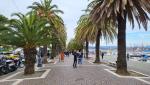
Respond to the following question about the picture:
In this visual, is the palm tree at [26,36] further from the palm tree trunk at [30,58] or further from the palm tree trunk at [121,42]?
the palm tree trunk at [121,42]

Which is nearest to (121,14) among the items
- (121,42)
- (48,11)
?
(121,42)

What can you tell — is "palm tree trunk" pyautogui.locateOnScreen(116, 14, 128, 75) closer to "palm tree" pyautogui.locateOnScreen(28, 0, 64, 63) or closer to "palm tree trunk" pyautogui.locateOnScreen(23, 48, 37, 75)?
"palm tree trunk" pyautogui.locateOnScreen(23, 48, 37, 75)

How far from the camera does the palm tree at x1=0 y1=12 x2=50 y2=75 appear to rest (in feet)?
93.9

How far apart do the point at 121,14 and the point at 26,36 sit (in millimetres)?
7556

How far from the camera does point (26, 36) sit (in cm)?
2892

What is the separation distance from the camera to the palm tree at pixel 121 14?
27.2m

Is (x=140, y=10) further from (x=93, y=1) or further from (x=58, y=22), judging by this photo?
(x=58, y=22)

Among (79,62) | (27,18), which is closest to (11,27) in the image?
(27,18)

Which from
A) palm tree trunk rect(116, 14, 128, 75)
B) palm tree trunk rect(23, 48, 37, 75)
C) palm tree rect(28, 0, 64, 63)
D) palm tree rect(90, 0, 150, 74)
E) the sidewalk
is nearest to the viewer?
the sidewalk

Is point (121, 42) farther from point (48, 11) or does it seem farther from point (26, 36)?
point (48, 11)

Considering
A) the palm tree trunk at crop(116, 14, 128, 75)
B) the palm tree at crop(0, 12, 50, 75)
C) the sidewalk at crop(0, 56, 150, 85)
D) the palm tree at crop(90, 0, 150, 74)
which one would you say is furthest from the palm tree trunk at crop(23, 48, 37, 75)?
the palm tree trunk at crop(116, 14, 128, 75)

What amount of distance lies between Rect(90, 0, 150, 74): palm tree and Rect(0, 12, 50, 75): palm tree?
477 cm

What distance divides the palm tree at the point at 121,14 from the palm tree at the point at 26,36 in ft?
15.7

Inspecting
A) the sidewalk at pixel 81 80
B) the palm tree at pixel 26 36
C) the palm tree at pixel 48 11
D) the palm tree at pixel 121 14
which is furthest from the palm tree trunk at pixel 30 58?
the palm tree at pixel 48 11
